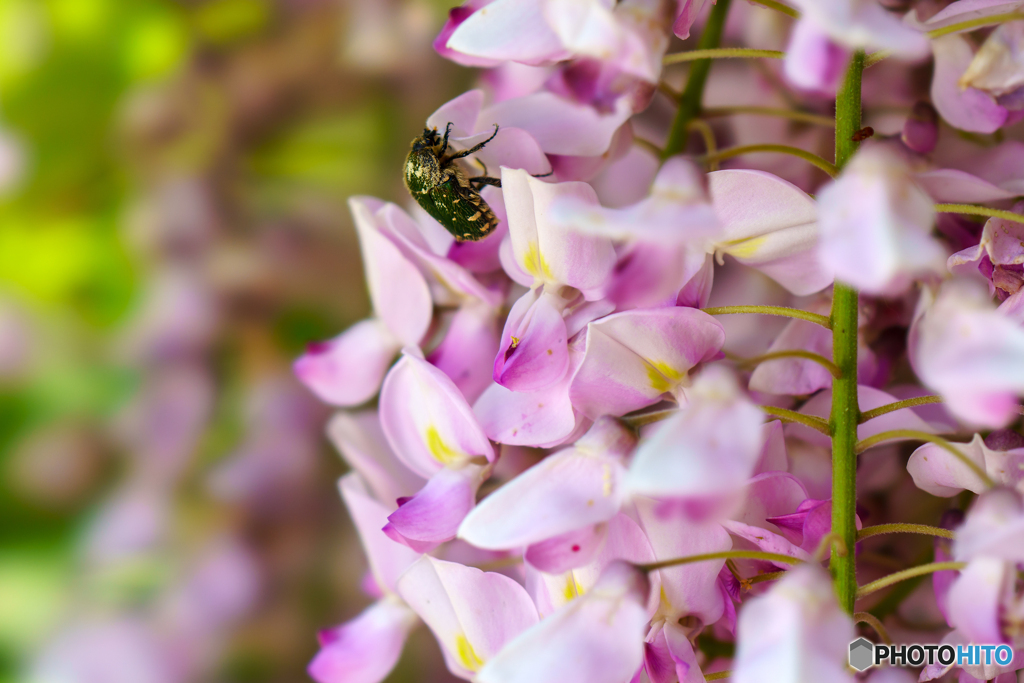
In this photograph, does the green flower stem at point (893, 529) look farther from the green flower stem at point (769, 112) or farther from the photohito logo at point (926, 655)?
the green flower stem at point (769, 112)

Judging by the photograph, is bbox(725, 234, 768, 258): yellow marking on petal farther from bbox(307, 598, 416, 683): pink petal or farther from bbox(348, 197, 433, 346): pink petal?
bbox(307, 598, 416, 683): pink petal

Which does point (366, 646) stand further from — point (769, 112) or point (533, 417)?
point (769, 112)

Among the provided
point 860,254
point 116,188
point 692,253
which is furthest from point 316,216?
point 860,254

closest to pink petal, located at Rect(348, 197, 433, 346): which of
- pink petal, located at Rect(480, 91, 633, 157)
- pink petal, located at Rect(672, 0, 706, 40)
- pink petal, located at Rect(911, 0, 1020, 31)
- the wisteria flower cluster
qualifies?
the wisteria flower cluster

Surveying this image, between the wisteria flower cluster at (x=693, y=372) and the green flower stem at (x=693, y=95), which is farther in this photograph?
the green flower stem at (x=693, y=95)

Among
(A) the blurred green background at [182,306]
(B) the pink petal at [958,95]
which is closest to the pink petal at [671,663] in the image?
(B) the pink petal at [958,95]

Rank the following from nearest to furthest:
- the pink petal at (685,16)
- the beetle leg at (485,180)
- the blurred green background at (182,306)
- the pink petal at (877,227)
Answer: the pink petal at (877,227) < the pink petal at (685,16) < the beetle leg at (485,180) < the blurred green background at (182,306)

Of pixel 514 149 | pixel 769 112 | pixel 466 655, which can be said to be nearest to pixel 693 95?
pixel 769 112

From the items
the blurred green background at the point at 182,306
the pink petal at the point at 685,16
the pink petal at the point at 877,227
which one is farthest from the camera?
the blurred green background at the point at 182,306
